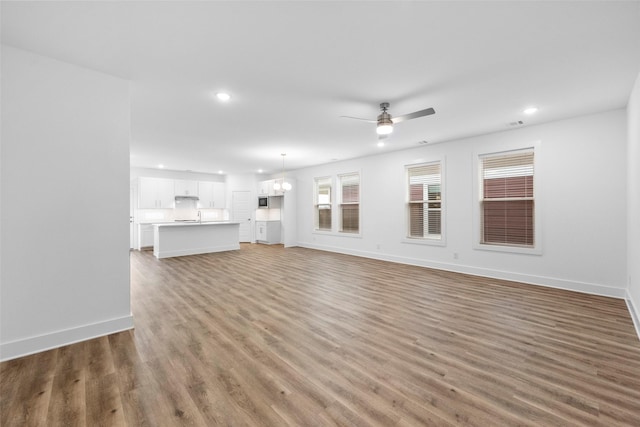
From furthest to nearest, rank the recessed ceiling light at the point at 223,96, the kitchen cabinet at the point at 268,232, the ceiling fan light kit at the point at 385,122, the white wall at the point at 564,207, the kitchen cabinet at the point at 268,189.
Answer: the kitchen cabinet at the point at 268,232, the kitchen cabinet at the point at 268,189, the white wall at the point at 564,207, the ceiling fan light kit at the point at 385,122, the recessed ceiling light at the point at 223,96

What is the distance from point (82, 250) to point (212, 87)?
2258mm

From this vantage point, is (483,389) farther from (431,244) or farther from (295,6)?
(431,244)

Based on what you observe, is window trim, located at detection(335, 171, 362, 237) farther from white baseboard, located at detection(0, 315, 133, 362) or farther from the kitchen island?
white baseboard, located at detection(0, 315, 133, 362)

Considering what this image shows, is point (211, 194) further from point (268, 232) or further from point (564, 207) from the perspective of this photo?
point (564, 207)

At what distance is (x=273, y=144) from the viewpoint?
5.91 m

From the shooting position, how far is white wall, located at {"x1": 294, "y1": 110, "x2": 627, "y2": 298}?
393cm

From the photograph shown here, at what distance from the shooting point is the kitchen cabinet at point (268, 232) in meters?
10.2

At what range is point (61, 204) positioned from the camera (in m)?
2.56

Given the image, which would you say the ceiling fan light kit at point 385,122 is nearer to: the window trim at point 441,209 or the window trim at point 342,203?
the window trim at point 441,209

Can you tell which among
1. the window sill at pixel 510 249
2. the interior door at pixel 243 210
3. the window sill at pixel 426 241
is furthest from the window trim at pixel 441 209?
the interior door at pixel 243 210

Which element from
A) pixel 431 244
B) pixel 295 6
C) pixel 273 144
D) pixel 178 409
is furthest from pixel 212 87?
pixel 431 244

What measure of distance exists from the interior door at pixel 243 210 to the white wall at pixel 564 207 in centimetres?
714

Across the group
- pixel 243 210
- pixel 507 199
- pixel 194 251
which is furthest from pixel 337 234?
pixel 243 210

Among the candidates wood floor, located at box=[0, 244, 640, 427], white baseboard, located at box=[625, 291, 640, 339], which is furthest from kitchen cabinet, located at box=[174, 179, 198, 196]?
white baseboard, located at box=[625, 291, 640, 339]
